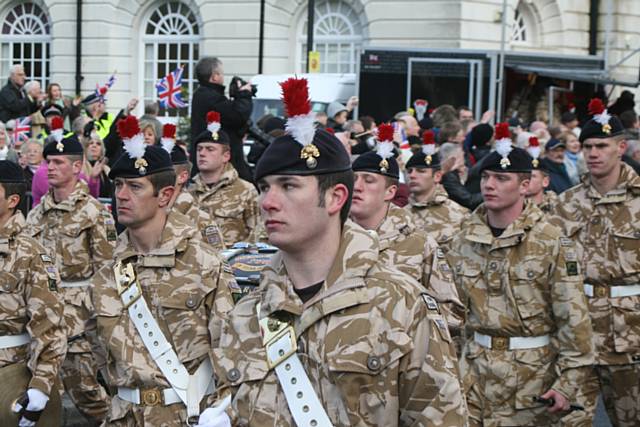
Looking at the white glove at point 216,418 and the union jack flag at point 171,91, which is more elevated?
the union jack flag at point 171,91

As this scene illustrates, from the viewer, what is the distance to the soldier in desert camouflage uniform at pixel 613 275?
8.88 metres

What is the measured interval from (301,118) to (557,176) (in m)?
10.8

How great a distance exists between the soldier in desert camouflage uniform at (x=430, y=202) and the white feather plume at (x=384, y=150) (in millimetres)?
1951

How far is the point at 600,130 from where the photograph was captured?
365 inches

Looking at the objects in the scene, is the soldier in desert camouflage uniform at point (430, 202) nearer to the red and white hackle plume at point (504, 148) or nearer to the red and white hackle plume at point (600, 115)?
the red and white hackle plume at point (600, 115)

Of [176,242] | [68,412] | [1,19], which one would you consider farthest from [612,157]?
[1,19]

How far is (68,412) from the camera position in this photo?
1044 cm

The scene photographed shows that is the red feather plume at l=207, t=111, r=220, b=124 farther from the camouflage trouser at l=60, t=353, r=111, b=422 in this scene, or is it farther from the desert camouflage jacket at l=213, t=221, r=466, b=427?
the desert camouflage jacket at l=213, t=221, r=466, b=427

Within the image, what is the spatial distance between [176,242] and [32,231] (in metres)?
3.44

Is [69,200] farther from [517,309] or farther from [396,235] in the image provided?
[517,309]

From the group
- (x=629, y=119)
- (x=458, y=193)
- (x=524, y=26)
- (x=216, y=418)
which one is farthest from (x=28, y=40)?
(x=216, y=418)

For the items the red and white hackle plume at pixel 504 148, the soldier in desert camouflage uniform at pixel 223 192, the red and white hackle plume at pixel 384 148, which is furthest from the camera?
the soldier in desert camouflage uniform at pixel 223 192

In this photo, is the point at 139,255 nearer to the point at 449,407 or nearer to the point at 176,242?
the point at 176,242

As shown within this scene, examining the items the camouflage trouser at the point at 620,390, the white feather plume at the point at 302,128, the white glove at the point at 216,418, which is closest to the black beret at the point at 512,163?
the camouflage trouser at the point at 620,390
